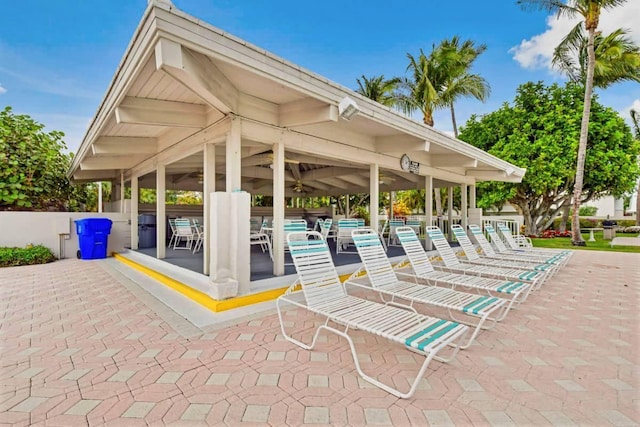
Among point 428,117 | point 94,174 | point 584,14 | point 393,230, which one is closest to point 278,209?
point 393,230

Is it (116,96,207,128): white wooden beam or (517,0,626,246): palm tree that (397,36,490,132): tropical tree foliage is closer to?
(517,0,626,246): palm tree

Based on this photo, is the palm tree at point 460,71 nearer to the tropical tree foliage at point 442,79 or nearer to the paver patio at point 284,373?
the tropical tree foliage at point 442,79

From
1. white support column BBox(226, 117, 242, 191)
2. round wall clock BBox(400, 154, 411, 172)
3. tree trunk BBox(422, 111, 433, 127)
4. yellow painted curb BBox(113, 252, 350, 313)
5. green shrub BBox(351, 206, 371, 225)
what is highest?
tree trunk BBox(422, 111, 433, 127)

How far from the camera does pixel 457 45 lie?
16.1m

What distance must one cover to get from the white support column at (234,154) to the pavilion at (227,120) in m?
0.01


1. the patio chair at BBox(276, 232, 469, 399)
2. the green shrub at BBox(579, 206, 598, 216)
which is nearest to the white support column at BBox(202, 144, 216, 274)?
the patio chair at BBox(276, 232, 469, 399)

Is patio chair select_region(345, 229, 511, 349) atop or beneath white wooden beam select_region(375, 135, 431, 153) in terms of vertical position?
beneath

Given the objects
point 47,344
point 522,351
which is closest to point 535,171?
point 522,351

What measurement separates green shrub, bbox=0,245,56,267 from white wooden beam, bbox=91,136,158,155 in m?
3.57

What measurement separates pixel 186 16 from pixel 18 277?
6522 millimetres

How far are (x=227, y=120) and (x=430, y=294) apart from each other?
3509mm

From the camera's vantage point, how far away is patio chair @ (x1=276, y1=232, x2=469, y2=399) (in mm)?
2223

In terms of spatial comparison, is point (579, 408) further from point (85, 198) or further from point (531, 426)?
point (85, 198)

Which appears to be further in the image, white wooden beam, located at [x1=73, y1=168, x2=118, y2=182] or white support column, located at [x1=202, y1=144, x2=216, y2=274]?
white wooden beam, located at [x1=73, y1=168, x2=118, y2=182]
